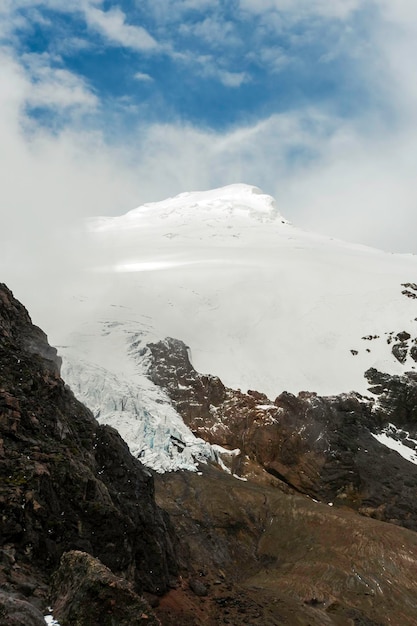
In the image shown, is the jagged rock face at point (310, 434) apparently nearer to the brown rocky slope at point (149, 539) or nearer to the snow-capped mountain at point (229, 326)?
the brown rocky slope at point (149, 539)

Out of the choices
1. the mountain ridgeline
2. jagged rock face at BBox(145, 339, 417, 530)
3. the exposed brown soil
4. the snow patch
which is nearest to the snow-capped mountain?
the mountain ridgeline

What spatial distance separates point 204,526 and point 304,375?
168 feet

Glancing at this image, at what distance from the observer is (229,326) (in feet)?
389

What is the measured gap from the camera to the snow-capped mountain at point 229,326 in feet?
261

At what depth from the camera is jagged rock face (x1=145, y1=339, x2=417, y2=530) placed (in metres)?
75.8

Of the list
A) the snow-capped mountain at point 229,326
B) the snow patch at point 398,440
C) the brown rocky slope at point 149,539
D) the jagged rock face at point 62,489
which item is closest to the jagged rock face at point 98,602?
the brown rocky slope at point 149,539

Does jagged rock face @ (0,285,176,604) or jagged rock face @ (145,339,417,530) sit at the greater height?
jagged rock face @ (145,339,417,530)

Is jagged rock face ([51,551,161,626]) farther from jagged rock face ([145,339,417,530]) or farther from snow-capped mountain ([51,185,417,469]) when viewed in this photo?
jagged rock face ([145,339,417,530])

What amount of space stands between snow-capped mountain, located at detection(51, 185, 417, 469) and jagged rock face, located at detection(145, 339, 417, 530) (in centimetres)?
479

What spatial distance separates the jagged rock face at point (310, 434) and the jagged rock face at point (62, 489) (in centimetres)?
3739

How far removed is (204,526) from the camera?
5616 cm

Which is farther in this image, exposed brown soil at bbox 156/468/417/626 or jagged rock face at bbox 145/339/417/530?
jagged rock face at bbox 145/339/417/530

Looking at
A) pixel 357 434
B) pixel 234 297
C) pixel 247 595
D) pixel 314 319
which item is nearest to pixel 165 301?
pixel 234 297

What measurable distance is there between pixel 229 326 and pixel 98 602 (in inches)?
4036
